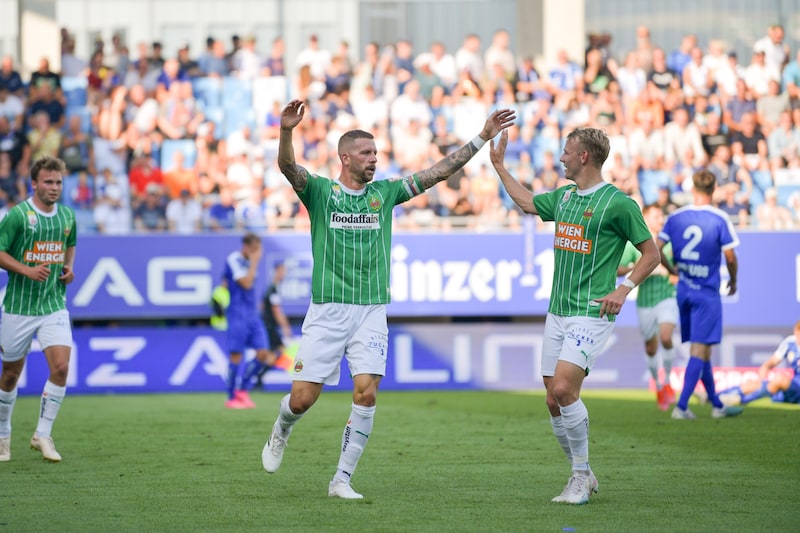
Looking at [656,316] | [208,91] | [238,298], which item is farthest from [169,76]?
[656,316]

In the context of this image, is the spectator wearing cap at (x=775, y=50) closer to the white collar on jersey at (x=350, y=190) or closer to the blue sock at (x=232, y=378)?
the blue sock at (x=232, y=378)

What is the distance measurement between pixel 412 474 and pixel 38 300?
3450 millimetres

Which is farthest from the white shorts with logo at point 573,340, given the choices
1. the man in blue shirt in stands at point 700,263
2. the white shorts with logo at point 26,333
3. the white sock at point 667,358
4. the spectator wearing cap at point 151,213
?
the spectator wearing cap at point 151,213

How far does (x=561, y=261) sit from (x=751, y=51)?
62.0ft

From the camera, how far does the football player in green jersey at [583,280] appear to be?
25.9 ft

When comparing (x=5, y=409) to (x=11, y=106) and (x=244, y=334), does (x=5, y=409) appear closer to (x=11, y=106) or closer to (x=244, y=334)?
(x=244, y=334)

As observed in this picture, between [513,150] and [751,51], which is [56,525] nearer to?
[513,150]

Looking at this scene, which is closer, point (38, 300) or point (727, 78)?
point (38, 300)

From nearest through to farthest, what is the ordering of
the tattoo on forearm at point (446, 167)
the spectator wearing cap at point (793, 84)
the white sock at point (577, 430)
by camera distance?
the white sock at point (577, 430) → the tattoo on forearm at point (446, 167) → the spectator wearing cap at point (793, 84)

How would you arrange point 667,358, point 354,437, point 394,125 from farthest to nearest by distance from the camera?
point 394,125
point 667,358
point 354,437

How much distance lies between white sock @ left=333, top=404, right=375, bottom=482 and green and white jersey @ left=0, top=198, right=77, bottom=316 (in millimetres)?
3441

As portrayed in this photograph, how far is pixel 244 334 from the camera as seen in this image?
16.3m

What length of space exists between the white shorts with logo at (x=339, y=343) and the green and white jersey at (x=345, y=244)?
8 cm

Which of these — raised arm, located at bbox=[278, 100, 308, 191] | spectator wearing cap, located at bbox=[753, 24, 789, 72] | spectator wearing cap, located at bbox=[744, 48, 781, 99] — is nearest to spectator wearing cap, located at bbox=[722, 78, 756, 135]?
spectator wearing cap, located at bbox=[744, 48, 781, 99]
